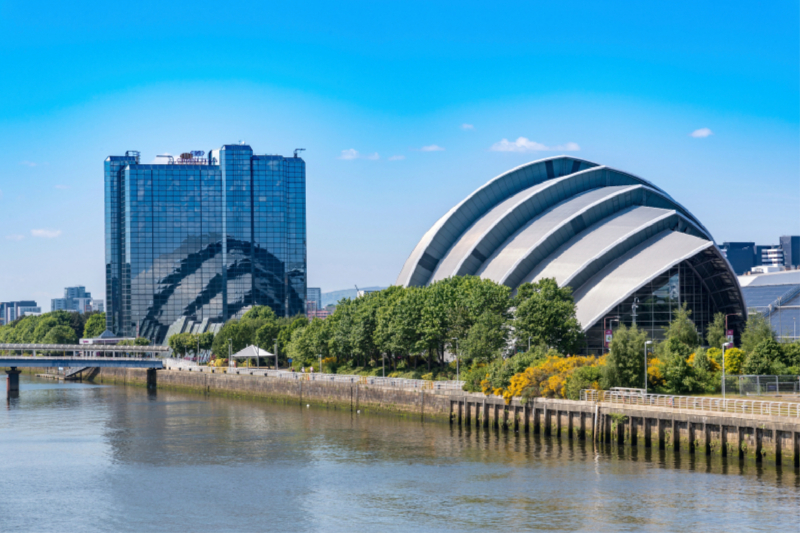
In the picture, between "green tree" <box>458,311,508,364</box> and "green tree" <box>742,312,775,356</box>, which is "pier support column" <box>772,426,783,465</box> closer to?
"green tree" <box>742,312,775,356</box>

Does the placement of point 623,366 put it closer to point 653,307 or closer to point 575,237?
point 653,307

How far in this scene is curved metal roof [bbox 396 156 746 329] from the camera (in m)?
99.5

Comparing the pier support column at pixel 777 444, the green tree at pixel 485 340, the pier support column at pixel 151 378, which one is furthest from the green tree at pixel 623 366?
the pier support column at pixel 151 378

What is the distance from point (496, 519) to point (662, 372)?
89.8 feet

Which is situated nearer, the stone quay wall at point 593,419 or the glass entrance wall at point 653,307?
the stone quay wall at point 593,419

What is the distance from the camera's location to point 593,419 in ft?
209

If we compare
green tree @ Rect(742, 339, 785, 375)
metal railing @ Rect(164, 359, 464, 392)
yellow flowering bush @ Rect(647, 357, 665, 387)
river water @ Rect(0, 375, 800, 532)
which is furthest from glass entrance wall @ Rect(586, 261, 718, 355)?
yellow flowering bush @ Rect(647, 357, 665, 387)

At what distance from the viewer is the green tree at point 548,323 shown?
278 ft

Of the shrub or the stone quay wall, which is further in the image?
the shrub

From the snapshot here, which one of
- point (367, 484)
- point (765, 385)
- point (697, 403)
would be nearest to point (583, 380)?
point (697, 403)

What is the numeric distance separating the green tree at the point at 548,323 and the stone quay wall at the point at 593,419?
34.5 ft

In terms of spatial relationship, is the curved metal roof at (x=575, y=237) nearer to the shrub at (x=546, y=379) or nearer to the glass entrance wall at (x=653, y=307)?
the glass entrance wall at (x=653, y=307)

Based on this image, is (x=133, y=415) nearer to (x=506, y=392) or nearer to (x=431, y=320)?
(x=431, y=320)

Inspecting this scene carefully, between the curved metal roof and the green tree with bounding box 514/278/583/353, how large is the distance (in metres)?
9.25
